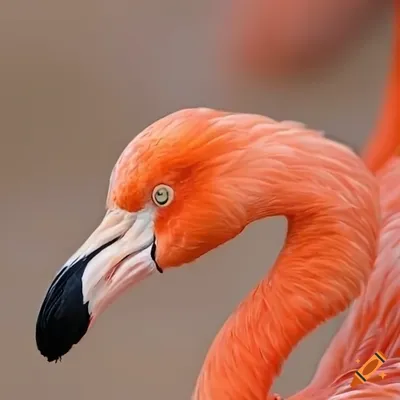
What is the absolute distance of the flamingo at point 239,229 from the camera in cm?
83

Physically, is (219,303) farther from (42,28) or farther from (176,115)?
(42,28)

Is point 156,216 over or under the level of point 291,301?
over

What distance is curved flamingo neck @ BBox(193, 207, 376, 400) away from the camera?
86 centimetres

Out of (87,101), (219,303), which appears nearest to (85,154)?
(87,101)

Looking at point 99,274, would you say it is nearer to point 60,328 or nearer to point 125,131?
point 60,328

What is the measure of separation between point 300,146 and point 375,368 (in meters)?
0.31

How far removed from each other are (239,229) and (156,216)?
0.10 m

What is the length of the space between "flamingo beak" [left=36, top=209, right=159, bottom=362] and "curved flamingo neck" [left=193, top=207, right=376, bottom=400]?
0.14 meters

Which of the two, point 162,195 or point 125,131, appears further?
point 125,131

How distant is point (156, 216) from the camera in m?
0.84

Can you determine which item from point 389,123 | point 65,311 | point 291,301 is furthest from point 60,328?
point 389,123

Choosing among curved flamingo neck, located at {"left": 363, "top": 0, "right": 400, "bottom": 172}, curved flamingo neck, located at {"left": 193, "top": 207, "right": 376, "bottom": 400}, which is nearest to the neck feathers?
curved flamingo neck, located at {"left": 193, "top": 207, "right": 376, "bottom": 400}

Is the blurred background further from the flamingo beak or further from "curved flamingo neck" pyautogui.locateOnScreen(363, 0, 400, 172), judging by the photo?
the flamingo beak

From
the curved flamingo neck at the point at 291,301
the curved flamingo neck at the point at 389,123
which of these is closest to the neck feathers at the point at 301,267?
the curved flamingo neck at the point at 291,301
